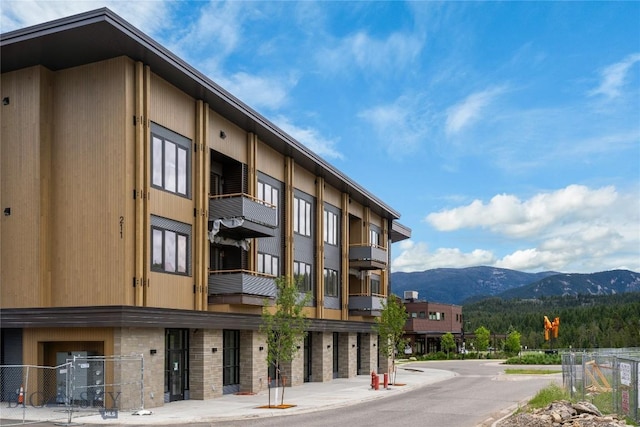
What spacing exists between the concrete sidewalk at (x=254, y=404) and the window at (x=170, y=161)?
9.61 m

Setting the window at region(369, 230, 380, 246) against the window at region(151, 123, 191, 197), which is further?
the window at region(369, 230, 380, 246)

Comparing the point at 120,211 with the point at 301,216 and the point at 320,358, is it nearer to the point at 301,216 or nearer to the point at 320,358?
the point at 301,216

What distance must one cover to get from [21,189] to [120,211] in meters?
5.13

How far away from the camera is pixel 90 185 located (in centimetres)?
3053

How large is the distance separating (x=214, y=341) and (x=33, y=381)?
8.39m

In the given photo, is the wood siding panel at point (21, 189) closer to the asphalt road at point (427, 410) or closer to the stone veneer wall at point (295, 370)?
the asphalt road at point (427, 410)

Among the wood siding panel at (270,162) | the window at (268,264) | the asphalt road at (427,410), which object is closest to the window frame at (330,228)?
the wood siding panel at (270,162)

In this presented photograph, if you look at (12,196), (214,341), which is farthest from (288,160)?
(12,196)

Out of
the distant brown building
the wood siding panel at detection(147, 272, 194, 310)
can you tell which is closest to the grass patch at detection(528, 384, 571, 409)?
the wood siding panel at detection(147, 272, 194, 310)

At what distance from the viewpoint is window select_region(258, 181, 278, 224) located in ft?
137

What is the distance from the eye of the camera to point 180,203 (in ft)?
110

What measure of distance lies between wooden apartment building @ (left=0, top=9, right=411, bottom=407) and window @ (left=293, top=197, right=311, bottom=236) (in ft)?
28.5

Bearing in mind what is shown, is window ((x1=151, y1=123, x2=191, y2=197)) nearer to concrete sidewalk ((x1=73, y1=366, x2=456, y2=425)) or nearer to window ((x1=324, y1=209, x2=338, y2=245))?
concrete sidewalk ((x1=73, y1=366, x2=456, y2=425))

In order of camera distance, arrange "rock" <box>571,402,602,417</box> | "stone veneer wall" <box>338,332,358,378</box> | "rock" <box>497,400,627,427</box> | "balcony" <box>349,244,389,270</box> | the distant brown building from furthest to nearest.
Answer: the distant brown building, "balcony" <box>349,244,389,270</box>, "stone veneer wall" <box>338,332,358,378</box>, "rock" <box>571,402,602,417</box>, "rock" <box>497,400,627,427</box>
